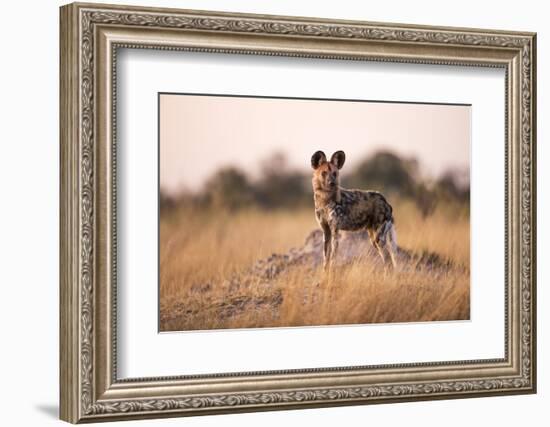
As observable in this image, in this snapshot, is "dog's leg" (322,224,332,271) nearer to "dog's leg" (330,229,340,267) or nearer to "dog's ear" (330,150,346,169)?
"dog's leg" (330,229,340,267)

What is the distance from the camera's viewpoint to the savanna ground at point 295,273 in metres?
5.05

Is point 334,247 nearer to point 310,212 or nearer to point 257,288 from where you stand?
point 310,212

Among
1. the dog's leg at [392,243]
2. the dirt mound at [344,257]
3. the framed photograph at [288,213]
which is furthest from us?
the dog's leg at [392,243]

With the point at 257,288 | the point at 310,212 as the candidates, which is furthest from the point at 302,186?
the point at 257,288

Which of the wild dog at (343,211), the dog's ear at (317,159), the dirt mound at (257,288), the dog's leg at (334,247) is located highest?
the dog's ear at (317,159)

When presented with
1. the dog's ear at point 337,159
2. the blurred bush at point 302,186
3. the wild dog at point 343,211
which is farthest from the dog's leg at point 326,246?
the dog's ear at point 337,159

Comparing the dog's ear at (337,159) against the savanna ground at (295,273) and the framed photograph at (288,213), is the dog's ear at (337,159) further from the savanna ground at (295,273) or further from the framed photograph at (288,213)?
the savanna ground at (295,273)

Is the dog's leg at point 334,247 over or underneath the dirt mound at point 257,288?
over

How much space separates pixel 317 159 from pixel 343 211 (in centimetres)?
23

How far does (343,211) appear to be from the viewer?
5301 mm

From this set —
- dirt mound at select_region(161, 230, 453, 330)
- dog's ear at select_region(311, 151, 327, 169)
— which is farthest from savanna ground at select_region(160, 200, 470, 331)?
dog's ear at select_region(311, 151, 327, 169)

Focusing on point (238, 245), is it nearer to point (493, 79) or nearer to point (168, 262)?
point (168, 262)

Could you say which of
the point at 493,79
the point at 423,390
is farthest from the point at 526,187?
the point at 423,390

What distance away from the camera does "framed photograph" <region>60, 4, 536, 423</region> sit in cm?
488
